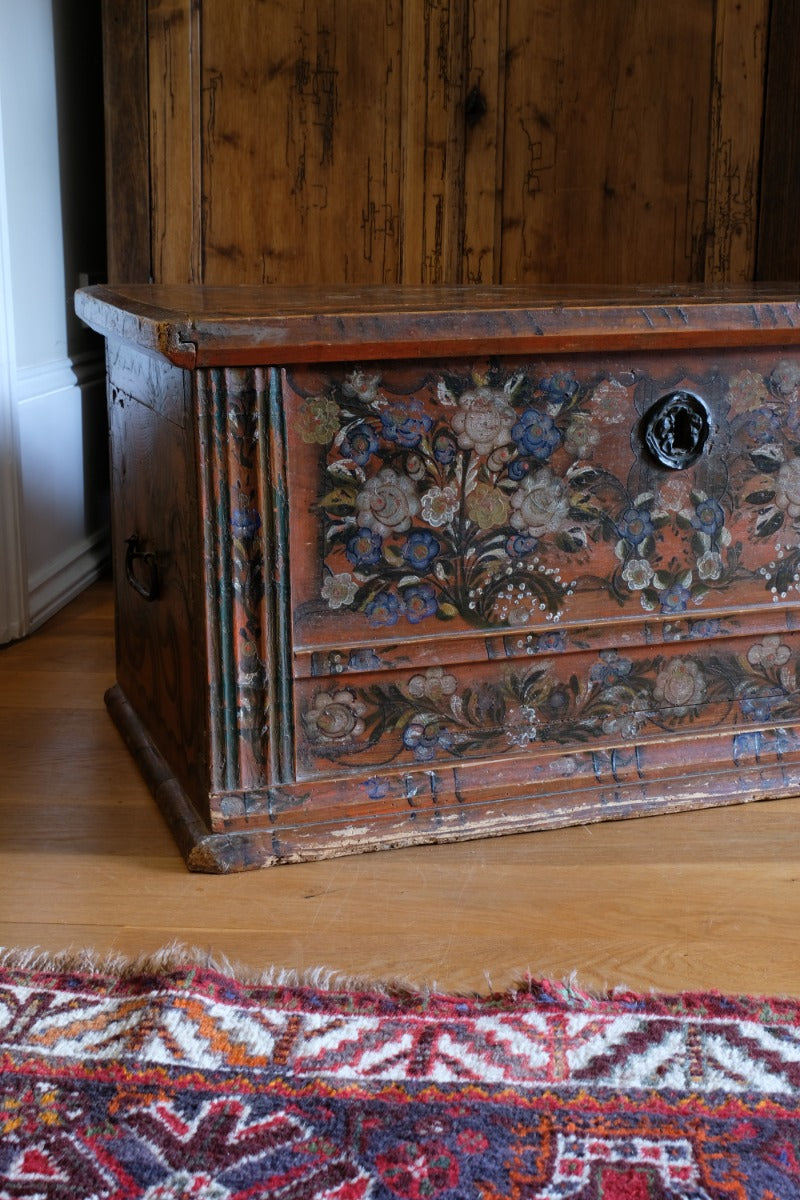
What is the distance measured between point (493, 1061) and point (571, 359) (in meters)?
0.74

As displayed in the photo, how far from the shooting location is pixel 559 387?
1.40m

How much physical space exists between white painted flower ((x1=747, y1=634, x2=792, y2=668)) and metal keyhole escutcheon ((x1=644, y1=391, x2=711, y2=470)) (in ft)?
0.83

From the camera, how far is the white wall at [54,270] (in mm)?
2230

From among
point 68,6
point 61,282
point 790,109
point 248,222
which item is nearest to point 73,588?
point 61,282

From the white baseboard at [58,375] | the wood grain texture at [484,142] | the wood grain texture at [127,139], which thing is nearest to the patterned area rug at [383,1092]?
the white baseboard at [58,375]

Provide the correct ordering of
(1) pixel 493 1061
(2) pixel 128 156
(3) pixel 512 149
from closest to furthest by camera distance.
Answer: (1) pixel 493 1061, (2) pixel 128 156, (3) pixel 512 149

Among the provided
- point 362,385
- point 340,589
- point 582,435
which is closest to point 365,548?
point 340,589

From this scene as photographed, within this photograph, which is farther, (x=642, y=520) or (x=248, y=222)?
(x=248, y=222)

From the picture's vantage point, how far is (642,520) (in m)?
1.46

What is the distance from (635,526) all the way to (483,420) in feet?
0.74

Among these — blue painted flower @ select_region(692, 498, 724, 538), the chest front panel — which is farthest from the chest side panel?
blue painted flower @ select_region(692, 498, 724, 538)

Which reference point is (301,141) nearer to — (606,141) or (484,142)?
(484,142)

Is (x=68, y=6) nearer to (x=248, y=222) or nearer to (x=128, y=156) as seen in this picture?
(x=128, y=156)

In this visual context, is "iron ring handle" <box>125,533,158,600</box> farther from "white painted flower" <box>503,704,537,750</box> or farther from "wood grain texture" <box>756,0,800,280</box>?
"wood grain texture" <box>756,0,800,280</box>
